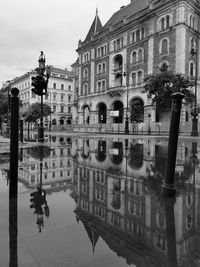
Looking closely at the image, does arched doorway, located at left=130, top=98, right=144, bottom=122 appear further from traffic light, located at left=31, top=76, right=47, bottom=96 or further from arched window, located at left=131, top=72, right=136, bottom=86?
traffic light, located at left=31, top=76, right=47, bottom=96

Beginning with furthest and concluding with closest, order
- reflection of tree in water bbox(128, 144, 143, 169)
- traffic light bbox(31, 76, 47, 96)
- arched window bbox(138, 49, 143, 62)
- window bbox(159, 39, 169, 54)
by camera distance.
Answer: arched window bbox(138, 49, 143, 62)
window bbox(159, 39, 169, 54)
traffic light bbox(31, 76, 47, 96)
reflection of tree in water bbox(128, 144, 143, 169)

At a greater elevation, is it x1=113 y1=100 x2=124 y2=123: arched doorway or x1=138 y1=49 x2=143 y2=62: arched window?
x1=138 y1=49 x2=143 y2=62: arched window

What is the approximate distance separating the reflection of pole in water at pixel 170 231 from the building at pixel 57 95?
8330 cm

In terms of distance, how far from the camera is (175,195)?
399 cm

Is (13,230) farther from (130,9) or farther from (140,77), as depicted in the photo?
(130,9)

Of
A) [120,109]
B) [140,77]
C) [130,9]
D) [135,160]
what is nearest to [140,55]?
[140,77]

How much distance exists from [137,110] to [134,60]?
9827mm

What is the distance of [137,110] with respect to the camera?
44.3 metres

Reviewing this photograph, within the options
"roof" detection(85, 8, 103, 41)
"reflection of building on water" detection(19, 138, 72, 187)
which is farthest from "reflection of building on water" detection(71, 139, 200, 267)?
"roof" detection(85, 8, 103, 41)

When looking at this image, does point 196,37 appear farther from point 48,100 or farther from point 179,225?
point 48,100

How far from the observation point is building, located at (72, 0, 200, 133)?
39.5 metres

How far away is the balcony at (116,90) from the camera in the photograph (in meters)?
47.8

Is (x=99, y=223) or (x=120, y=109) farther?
(x=120, y=109)

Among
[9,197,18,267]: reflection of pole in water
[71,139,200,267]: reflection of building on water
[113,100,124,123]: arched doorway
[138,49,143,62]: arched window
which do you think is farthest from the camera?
[113,100,124,123]: arched doorway
